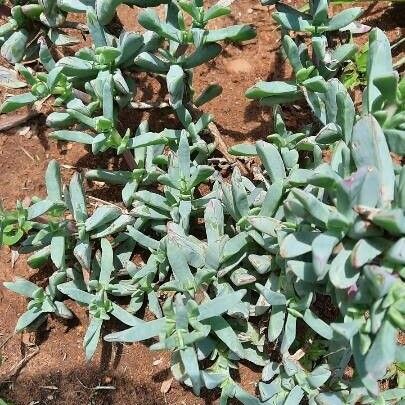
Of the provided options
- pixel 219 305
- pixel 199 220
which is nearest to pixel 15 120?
pixel 199 220

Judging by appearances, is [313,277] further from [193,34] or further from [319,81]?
[193,34]

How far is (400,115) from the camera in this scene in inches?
63.6

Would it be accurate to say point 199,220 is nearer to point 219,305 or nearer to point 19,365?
point 219,305

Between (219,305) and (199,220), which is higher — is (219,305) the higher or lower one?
the higher one

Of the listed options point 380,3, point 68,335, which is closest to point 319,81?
point 380,3

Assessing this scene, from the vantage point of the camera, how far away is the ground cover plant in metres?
1.78

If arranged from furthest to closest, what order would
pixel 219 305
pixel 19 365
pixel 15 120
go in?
pixel 15 120
pixel 19 365
pixel 219 305

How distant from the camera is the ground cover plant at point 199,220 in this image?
1.78 metres

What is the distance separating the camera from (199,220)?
225 cm

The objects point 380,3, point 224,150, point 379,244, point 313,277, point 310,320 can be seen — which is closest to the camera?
point 379,244

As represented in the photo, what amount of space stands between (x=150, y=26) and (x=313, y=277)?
85 cm

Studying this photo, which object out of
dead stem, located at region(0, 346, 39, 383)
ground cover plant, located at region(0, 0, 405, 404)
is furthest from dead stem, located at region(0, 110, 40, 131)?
dead stem, located at region(0, 346, 39, 383)

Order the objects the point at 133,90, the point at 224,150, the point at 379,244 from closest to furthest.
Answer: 1. the point at 379,244
2. the point at 133,90
3. the point at 224,150

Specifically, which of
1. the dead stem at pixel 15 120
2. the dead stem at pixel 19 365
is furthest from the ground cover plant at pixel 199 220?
the dead stem at pixel 15 120
